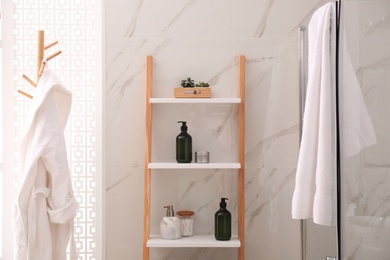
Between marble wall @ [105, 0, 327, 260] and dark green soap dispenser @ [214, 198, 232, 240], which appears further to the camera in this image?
marble wall @ [105, 0, 327, 260]

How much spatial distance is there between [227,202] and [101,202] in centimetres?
62

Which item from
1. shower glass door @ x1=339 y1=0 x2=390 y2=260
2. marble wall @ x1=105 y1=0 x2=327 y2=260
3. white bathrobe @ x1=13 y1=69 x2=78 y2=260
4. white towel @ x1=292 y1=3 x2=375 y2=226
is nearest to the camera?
shower glass door @ x1=339 y1=0 x2=390 y2=260

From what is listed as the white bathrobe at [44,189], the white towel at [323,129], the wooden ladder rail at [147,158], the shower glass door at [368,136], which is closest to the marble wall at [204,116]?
the wooden ladder rail at [147,158]

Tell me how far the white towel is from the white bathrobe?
0.98 meters

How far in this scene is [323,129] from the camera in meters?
1.63

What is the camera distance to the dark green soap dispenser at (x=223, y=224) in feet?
7.20

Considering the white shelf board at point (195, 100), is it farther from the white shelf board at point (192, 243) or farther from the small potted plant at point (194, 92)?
the white shelf board at point (192, 243)

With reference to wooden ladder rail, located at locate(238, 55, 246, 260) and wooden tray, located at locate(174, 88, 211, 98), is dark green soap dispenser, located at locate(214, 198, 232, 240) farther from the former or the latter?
wooden tray, located at locate(174, 88, 211, 98)

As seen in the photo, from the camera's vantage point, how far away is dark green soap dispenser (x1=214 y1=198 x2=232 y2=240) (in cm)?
220

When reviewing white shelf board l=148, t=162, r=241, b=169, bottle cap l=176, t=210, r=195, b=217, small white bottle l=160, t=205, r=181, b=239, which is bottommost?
small white bottle l=160, t=205, r=181, b=239

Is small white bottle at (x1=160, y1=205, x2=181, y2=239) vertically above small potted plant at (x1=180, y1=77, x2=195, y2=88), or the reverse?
small potted plant at (x1=180, y1=77, x2=195, y2=88)

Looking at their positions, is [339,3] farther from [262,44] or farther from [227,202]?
[227,202]

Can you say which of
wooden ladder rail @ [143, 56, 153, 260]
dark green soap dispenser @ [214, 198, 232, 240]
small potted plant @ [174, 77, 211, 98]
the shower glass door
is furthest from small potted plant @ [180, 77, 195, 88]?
the shower glass door

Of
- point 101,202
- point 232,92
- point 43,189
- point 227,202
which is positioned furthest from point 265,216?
point 43,189
